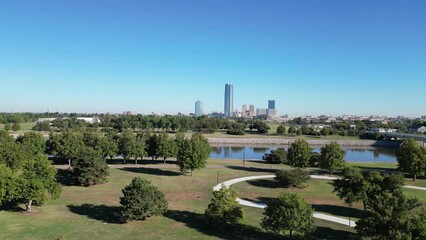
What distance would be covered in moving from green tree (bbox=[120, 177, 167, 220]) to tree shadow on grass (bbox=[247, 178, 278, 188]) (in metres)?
17.9

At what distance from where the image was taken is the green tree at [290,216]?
81.9ft

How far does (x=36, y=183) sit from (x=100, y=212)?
6025 mm

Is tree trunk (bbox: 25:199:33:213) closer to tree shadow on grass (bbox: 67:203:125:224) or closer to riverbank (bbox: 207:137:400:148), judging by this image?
tree shadow on grass (bbox: 67:203:125:224)

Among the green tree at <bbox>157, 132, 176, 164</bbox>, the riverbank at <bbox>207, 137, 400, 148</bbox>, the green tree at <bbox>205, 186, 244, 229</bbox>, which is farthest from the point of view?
the riverbank at <bbox>207, 137, 400, 148</bbox>

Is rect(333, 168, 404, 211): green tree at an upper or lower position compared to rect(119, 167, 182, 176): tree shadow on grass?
upper

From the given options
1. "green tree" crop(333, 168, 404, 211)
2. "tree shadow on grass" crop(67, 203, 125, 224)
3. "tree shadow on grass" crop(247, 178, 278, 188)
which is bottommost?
"tree shadow on grass" crop(67, 203, 125, 224)

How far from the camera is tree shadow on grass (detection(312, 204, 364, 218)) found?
3289 centimetres

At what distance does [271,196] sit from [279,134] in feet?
361

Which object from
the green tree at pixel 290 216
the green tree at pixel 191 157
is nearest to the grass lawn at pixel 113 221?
the green tree at pixel 290 216

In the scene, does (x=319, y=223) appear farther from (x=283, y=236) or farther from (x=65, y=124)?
(x=65, y=124)

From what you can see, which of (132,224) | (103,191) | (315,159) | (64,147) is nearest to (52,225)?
(132,224)

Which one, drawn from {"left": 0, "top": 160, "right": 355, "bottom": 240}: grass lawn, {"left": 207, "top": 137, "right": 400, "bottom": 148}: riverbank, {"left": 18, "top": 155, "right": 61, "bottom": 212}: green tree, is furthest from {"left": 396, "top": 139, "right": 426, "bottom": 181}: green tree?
{"left": 207, "top": 137, "right": 400, "bottom": 148}: riverbank

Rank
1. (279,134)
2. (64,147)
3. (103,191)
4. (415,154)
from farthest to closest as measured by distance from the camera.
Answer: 1. (279,134)
2. (64,147)
3. (415,154)
4. (103,191)

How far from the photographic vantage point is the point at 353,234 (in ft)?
90.0
